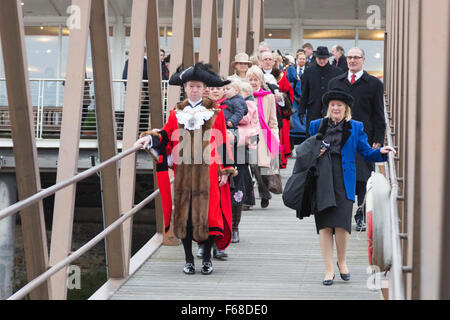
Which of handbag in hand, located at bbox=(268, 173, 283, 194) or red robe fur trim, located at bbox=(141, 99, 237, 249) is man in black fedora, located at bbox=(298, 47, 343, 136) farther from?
red robe fur trim, located at bbox=(141, 99, 237, 249)

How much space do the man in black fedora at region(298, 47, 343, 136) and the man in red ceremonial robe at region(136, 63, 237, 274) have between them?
11.6 feet

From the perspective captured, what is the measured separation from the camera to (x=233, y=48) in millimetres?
13836

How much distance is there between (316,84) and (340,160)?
371 cm

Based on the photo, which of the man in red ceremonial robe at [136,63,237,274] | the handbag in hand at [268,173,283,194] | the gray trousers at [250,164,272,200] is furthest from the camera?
the handbag in hand at [268,173,283,194]

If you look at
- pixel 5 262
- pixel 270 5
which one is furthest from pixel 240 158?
pixel 270 5

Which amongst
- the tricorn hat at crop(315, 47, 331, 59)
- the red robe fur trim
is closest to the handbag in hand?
the tricorn hat at crop(315, 47, 331, 59)

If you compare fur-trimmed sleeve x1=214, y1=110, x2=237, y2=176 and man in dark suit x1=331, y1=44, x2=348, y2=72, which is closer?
fur-trimmed sleeve x1=214, y1=110, x2=237, y2=176

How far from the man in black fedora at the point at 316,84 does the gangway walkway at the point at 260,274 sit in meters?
1.67

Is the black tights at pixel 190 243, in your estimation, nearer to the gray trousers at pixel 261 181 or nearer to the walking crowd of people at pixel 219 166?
the walking crowd of people at pixel 219 166

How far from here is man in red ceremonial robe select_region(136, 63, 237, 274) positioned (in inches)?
248

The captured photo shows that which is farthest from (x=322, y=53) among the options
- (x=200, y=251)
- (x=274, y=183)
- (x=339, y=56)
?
(x=200, y=251)

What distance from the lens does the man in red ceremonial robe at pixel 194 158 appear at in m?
6.29

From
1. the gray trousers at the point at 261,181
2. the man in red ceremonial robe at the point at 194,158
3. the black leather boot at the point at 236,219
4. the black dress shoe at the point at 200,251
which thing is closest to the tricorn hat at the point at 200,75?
the man in red ceremonial robe at the point at 194,158

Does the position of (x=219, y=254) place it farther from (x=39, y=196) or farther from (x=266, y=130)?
(x=39, y=196)
